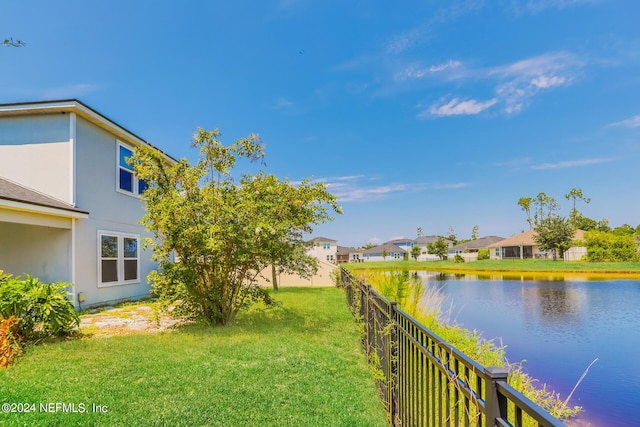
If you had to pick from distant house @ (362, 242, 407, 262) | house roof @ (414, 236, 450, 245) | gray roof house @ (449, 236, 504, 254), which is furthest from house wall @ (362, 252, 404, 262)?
house roof @ (414, 236, 450, 245)

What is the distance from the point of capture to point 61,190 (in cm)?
838

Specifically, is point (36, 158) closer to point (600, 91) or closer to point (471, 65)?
point (471, 65)

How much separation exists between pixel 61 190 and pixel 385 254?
5500 centimetres

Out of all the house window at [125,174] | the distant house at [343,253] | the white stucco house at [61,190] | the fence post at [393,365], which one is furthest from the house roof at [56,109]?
the distant house at [343,253]

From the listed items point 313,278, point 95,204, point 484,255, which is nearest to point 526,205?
point 484,255

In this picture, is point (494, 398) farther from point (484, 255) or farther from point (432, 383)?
point (484, 255)

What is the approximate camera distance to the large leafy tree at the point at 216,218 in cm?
600

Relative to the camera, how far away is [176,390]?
3607 mm

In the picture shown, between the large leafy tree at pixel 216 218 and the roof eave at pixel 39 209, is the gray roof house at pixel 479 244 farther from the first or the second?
the roof eave at pixel 39 209

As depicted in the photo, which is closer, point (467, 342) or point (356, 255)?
point (467, 342)

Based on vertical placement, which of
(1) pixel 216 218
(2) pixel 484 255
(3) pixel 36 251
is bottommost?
(2) pixel 484 255

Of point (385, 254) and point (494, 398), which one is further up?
point (494, 398)

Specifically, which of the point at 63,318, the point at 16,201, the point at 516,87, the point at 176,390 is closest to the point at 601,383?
the point at 176,390

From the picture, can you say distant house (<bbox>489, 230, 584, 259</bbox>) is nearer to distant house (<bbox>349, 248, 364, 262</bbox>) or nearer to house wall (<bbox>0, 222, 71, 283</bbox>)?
distant house (<bbox>349, 248, 364, 262</bbox>)
